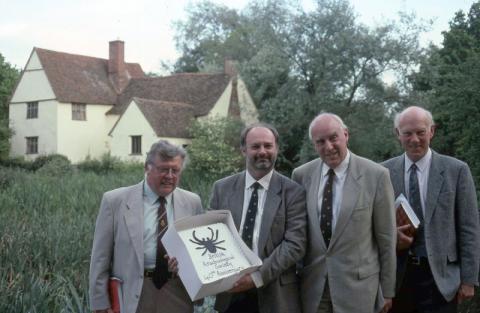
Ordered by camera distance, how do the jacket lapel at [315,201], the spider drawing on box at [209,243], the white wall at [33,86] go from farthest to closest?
the white wall at [33,86] → the jacket lapel at [315,201] → the spider drawing on box at [209,243]

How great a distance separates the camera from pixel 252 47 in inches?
1348

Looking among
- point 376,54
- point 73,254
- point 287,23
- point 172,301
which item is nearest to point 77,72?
point 287,23

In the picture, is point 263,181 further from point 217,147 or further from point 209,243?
point 217,147

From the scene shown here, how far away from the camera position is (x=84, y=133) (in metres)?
38.9

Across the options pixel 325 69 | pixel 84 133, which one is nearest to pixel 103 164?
pixel 84 133

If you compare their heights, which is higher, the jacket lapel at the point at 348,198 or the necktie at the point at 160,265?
the jacket lapel at the point at 348,198

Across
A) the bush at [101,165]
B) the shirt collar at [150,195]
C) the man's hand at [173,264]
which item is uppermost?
the shirt collar at [150,195]

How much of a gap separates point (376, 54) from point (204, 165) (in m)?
10.4

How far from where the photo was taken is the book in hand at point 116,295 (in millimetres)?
3723

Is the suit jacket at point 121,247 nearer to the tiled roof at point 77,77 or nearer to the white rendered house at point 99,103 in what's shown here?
the white rendered house at point 99,103

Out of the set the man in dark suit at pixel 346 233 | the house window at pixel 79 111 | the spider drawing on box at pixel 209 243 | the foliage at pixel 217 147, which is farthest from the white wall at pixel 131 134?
the spider drawing on box at pixel 209 243

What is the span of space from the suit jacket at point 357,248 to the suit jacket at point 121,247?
917 mm

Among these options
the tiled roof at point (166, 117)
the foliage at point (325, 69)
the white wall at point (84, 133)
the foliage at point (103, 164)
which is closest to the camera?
the foliage at point (325, 69)

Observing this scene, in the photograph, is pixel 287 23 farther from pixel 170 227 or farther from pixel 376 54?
pixel 170 227
